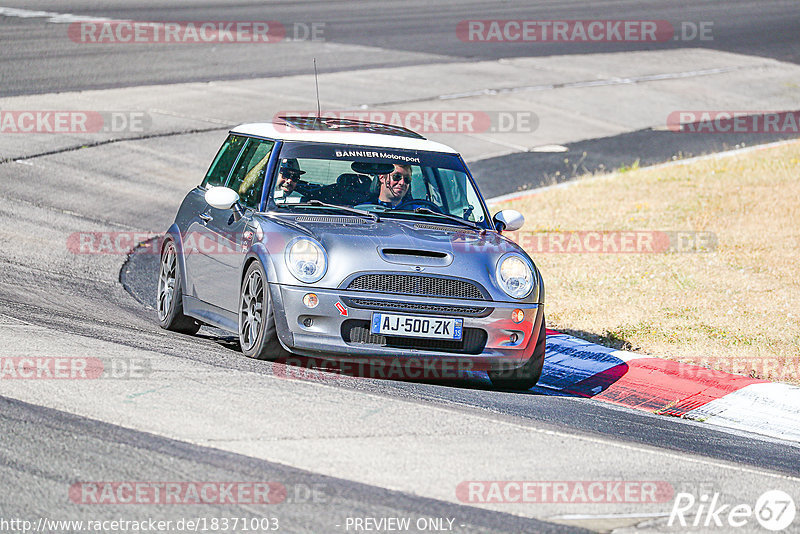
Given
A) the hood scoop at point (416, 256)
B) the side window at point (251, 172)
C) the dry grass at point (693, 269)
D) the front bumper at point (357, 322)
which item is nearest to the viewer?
the front bumper at point (357, 322)

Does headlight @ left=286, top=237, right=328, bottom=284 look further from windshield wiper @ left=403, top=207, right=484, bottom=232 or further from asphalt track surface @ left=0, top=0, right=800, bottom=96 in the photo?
asphalt track surface @ left=0, top=0, right=800, bottom=96

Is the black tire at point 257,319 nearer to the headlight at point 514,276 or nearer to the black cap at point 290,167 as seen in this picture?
the black cap at point 290,167

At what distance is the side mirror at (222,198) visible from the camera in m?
8.20

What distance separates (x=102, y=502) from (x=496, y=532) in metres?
1.58

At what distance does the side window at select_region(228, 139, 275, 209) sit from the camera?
A: 27.2 feet

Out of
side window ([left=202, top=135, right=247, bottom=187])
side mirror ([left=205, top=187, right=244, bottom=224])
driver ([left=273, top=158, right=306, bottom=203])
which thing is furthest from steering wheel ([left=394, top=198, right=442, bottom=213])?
side window ([left=202, top=135, right=247, bottom=187])

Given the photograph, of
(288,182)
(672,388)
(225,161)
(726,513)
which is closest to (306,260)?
(288,182)

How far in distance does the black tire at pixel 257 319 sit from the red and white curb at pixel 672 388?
2.30m

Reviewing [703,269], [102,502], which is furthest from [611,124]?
[102,502]

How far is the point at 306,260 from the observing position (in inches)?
287

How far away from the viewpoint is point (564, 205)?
15.6 metres

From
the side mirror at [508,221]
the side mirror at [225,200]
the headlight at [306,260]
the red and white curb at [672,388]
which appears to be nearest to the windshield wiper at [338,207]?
the side mirror at [225,200]

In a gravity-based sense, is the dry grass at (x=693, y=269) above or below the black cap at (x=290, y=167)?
below

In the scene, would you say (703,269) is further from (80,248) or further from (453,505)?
(453,505)
